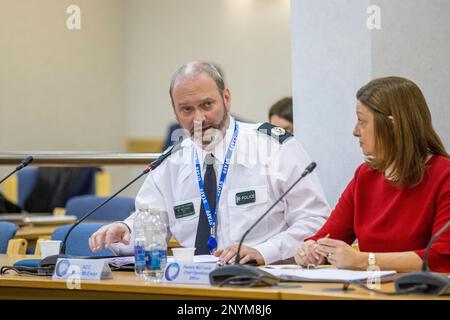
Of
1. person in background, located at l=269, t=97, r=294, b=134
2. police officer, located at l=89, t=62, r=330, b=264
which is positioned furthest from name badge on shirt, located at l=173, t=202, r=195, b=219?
person in background, located at l=269, t=97, r=294, b=134

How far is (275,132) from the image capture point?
10.7 ft

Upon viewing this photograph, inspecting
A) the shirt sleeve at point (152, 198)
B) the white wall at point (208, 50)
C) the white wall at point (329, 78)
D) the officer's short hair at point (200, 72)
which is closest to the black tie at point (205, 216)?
the shirt sleeve at point (152, 198)

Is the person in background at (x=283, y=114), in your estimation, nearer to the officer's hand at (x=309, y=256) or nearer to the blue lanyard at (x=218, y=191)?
the blue lanyard at (x=218, y=191)

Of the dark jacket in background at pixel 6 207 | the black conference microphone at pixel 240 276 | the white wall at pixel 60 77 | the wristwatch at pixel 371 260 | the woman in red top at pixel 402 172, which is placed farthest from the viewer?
the white wall at pixel 60 77

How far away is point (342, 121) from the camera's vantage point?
347cm

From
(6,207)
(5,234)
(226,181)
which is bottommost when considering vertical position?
(6,207)

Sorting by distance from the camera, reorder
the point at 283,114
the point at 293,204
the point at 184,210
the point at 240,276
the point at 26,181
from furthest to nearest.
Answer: the point at 26,181 → the point at 283,114 → the point at 184,210 → the point at 293,204 → the point at 240,276

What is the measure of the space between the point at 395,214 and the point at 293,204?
51 centimetres

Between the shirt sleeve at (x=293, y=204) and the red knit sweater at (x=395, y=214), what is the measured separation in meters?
0.13

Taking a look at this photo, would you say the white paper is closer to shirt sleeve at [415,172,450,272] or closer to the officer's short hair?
shirt sleeve at [415,172,450,272]

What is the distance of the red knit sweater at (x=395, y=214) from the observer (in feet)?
8.26

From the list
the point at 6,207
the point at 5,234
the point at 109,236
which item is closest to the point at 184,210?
the point at 109,236

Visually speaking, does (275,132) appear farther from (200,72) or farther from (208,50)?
(208,50)
